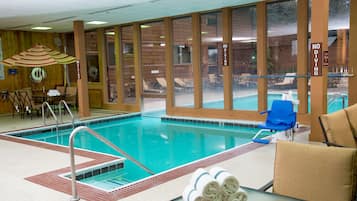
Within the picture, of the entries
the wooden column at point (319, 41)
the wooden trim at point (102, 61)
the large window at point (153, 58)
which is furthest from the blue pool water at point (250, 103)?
the wooden trim at point (102, 61)

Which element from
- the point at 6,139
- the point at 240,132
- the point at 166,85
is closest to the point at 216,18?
the point at 166,85

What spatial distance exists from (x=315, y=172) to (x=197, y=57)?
22.6 feet

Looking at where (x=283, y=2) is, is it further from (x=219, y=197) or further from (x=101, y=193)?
(x=219, y=197)

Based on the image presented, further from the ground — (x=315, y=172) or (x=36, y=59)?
(x=36, y=59)

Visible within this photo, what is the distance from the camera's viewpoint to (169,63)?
953cm

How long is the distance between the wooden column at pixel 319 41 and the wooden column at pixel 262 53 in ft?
8.25

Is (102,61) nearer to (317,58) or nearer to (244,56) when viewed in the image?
(244,56)

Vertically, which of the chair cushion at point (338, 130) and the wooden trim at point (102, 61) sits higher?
the wooden trim at point (102, 61)

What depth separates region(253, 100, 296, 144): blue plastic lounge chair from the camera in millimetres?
5645

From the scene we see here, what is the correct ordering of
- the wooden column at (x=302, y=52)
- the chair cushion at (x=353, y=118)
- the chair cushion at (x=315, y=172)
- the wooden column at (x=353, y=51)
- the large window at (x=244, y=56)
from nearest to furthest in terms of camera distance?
1. the chair cushion at (x=315, y=172)
2. the chair cushion at (x=353, y=118)
3. the wooden column at (x=353, y=51)
4. the wooden column at (x=302, y=52)
5. the large window at (x=244, y=56)

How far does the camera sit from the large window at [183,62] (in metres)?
9.29

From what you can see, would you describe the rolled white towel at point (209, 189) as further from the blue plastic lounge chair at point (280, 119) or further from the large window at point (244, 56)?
the large window at point (244, 56)

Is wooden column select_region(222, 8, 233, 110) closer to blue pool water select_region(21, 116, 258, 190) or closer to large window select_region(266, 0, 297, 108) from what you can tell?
blue pool water select_region(21, 116, 258, 190)

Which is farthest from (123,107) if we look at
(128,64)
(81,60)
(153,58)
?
(81,60)
